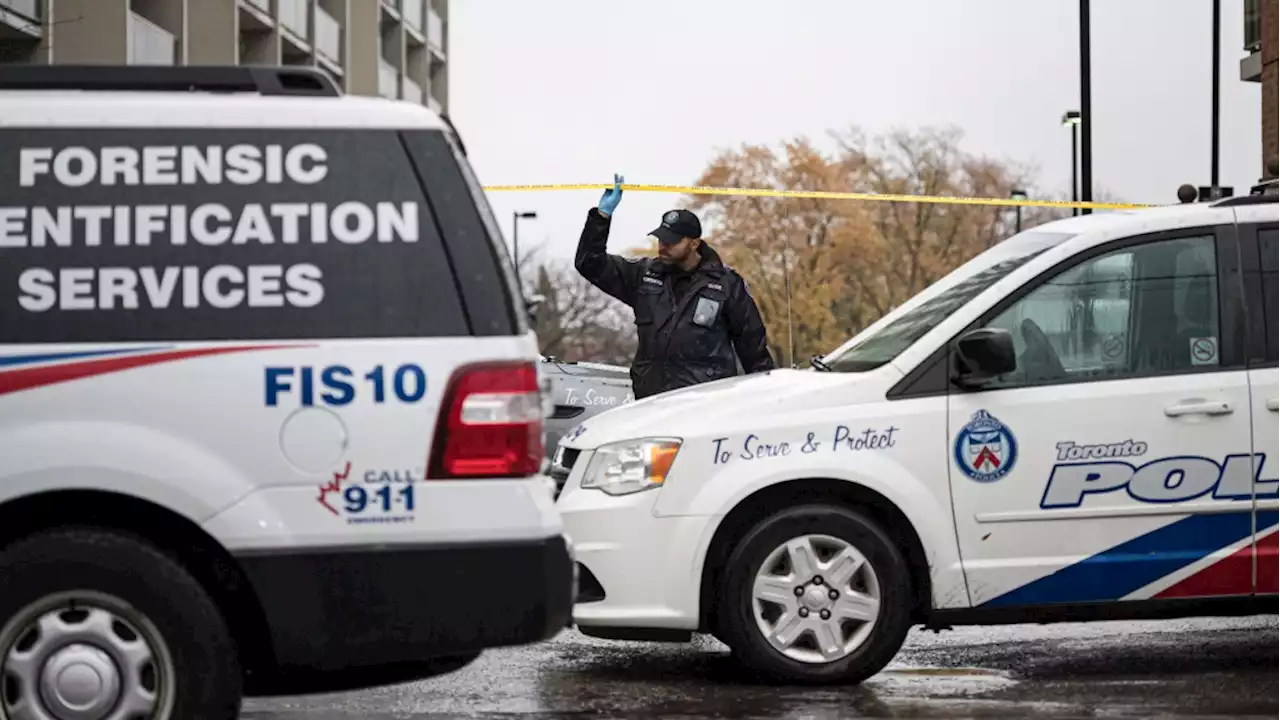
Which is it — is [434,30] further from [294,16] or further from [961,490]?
[961,490]

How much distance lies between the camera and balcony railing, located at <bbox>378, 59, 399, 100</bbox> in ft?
143

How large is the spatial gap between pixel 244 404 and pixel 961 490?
10.4 feet

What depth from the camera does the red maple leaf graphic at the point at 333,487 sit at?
4.73 meters

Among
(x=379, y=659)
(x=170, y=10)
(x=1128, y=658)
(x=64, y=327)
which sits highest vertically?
(x=170, y=10)

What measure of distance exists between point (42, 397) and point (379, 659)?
1.07 meters

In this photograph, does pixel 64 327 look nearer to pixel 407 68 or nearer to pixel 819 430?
pixel 819 430

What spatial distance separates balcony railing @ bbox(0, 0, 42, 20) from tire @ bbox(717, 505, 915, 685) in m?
18.0

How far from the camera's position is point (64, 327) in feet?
15.4

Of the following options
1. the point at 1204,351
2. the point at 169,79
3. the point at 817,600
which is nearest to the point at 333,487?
the point at 169,79

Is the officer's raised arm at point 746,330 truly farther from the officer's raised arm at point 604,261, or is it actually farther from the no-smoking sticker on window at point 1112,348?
the no-smoking sticker on window at point 1112,348

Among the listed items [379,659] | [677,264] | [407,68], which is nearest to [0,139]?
[379,659]

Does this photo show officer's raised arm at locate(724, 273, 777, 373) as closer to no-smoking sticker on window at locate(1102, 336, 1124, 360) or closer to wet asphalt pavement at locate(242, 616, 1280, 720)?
wet asphalt pavement at locate(242, 616, 1280, 720)

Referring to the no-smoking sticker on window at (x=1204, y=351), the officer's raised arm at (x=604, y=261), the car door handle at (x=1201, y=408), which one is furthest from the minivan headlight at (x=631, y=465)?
the officer's raised arm at (x=604, y=261)

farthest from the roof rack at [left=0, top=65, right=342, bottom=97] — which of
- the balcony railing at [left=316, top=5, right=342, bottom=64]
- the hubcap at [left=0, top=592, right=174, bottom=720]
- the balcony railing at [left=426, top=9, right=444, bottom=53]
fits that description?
the balcony railing at [left=426, top=9, right=444, bottom=53]
